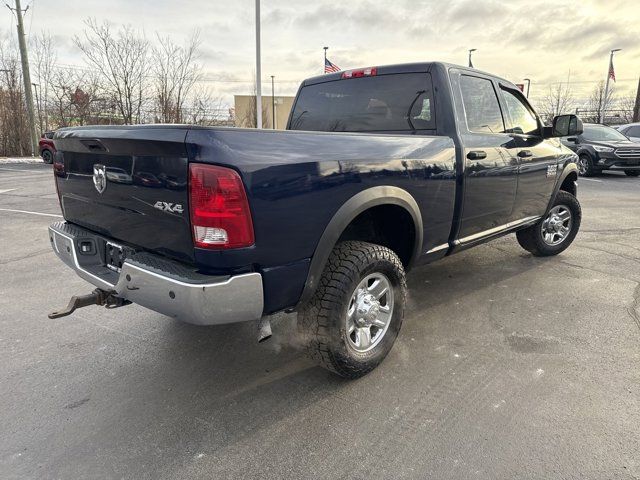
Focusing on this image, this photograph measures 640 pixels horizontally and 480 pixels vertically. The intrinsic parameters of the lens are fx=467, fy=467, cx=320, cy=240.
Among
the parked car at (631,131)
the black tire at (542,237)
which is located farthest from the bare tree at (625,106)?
the black tire at (542,237)

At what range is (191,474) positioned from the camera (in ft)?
7.02

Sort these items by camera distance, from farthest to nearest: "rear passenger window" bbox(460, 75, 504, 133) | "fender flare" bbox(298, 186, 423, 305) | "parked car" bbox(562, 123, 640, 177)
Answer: "parked car" bbox(562, 123, 640, 177)
"rear passenger window" bbox(460, 75, 504, 133)
"fender flare" bbox(298, 186, 423, 305)

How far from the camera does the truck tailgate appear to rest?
2230mm

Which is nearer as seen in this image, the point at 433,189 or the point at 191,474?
the point at 191,474

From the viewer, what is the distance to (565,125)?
457 centimetres

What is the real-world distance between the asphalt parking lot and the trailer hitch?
52cm

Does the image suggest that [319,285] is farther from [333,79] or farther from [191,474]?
[333,79]

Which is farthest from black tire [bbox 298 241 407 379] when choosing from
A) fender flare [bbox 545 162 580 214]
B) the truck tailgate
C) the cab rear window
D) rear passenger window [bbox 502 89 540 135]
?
fender flare [bbox 545 162 580 214]

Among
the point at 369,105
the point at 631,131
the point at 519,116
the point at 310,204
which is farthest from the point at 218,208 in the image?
the point at 631,131

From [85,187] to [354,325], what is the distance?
6.24ft

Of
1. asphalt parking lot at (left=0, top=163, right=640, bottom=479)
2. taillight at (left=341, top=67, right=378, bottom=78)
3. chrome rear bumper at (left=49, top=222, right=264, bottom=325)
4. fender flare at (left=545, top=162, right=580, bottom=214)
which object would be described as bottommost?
asphalt parking lot at (left=0, top=163, right=640, bottom=479)

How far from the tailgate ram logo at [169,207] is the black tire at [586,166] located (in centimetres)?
1490

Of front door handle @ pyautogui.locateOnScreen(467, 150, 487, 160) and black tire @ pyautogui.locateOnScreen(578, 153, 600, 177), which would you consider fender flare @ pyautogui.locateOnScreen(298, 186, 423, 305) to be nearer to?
front door handle @ pyautogui.locateOnScreen(467, 150, 487, 160)

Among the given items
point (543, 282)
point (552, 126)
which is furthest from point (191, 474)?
point (552, 126)
